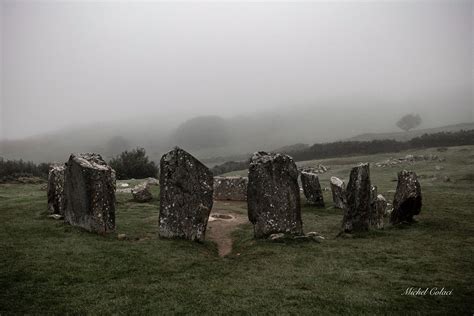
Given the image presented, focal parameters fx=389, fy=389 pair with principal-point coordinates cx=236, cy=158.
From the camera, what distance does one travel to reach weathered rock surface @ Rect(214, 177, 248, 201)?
25969 millimetres

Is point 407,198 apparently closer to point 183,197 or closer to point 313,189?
point 313,189

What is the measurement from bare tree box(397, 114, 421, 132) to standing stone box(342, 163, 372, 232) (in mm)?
105788

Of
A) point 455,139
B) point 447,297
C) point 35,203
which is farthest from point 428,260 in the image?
point 455,139

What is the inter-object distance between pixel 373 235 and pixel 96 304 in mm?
10140

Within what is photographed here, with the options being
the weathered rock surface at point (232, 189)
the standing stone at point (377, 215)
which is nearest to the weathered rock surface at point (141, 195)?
the weathered rock surface at point (232, 189)

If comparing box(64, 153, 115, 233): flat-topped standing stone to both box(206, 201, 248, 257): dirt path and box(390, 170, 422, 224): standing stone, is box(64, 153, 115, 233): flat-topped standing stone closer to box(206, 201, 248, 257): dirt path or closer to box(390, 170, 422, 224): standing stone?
box(206, 201, 248, 257): dirt path

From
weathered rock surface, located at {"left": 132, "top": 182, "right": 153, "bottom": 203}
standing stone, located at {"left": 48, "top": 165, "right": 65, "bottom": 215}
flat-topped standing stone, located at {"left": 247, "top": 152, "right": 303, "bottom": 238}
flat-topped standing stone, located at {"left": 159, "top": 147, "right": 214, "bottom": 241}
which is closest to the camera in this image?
flat-topped standing stone, located at {"left": 159, "top": 147, "right": 214, "bottom": 241}

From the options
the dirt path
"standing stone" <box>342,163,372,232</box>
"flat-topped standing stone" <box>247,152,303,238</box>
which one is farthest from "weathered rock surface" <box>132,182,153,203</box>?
"standing stone" <box>342,163,372,232</box>

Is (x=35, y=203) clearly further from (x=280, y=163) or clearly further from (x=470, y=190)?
(x=470, y=190)

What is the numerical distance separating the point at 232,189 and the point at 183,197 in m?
12.4

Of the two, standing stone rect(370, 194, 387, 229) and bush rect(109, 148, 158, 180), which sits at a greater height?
bush rect(109, 148, 158, 180)

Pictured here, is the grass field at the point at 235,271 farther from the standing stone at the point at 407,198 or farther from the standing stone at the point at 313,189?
the standing stone at the point at 313,189

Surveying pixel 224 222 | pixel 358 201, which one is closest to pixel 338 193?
pixel 358 201

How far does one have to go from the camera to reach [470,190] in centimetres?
2467
